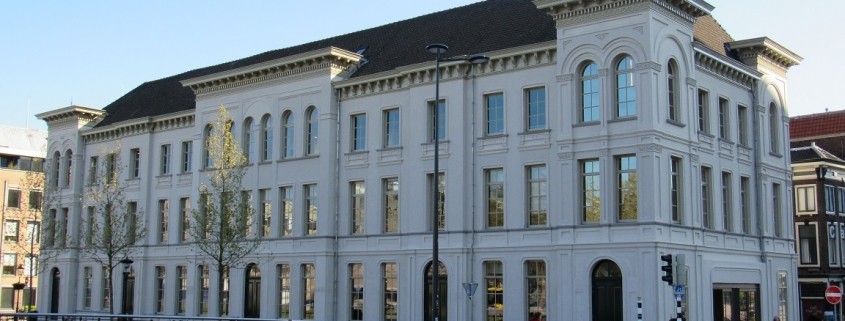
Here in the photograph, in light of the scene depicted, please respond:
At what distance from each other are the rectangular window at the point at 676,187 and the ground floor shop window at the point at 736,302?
3.30 metres

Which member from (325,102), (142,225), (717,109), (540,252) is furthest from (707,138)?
(142,225)

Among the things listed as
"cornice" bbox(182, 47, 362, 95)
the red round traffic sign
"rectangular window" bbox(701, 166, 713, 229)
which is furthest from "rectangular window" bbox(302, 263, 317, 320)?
the red round traffic sign

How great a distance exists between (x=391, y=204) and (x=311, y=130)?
546cm

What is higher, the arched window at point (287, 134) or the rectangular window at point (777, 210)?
the arched window at point (287, 134)

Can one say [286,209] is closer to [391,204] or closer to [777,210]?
[391,204]

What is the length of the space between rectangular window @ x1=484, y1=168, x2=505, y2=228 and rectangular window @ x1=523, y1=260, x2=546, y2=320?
6.76 ft

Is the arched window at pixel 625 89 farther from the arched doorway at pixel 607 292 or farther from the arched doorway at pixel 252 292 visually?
the arched doorway at pixel 252 292

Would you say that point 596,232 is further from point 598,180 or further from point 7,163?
point 7,163

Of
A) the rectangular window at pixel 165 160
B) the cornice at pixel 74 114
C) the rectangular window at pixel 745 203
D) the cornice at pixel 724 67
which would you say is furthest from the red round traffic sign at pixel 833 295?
the cornice at pixel 74 114

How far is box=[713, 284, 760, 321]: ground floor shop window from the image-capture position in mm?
36469

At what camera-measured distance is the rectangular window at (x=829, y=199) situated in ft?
186

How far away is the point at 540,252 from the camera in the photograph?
3600cm

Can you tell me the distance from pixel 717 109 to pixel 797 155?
22613 mm

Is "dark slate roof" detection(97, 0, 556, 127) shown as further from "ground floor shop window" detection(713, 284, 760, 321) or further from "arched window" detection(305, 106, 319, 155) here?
"ground floor shop window" detection(713, 284, 760, 321)
